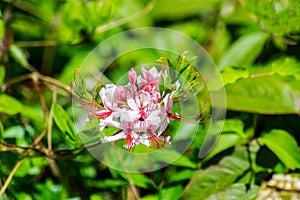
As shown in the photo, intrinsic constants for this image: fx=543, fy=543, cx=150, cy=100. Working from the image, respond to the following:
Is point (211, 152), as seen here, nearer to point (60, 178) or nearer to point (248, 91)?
point (248, 91)

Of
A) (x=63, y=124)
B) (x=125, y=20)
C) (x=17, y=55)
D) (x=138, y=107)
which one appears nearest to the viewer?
(x=138, y=107)

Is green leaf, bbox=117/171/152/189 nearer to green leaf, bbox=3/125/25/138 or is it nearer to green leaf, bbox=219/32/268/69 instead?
green leaf, bbox=3/125/25/138

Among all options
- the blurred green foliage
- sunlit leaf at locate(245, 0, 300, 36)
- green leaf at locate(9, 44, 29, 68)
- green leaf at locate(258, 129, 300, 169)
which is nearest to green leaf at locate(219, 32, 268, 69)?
the blurred green foliage

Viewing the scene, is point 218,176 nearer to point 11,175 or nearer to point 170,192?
point 170,192

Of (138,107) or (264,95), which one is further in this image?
(264,95)

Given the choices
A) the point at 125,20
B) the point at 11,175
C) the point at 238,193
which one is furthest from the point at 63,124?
the point at 125,20

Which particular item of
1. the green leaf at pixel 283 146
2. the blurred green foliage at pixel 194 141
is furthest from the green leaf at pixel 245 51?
the green leaf at pixel 283 146
